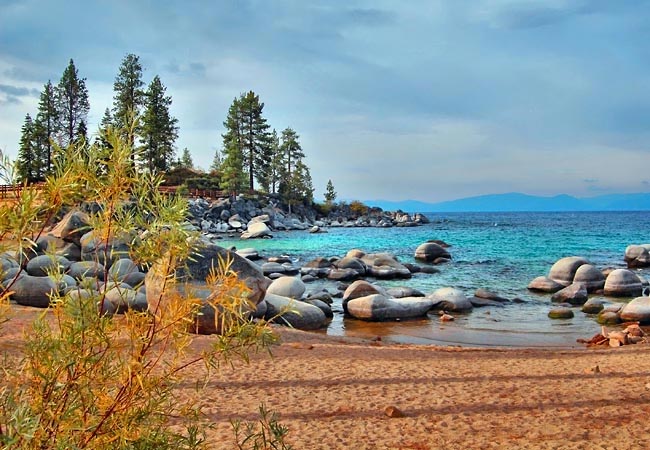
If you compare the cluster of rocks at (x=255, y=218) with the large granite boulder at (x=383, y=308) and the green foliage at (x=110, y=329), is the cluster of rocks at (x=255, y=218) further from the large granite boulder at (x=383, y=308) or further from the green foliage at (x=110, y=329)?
the green foliage at (x=110, y=329)

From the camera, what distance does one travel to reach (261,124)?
56.1 metres

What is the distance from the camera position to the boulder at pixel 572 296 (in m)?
14.6

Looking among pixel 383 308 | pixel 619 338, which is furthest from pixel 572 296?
pixel 383 308

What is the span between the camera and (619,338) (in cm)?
959

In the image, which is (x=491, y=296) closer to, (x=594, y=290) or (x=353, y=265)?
(x=594, y=290)

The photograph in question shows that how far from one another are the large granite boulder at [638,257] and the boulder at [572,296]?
9.98 m

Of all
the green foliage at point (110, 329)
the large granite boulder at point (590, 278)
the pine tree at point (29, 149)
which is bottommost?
the large granite boulder at point (590, 278)

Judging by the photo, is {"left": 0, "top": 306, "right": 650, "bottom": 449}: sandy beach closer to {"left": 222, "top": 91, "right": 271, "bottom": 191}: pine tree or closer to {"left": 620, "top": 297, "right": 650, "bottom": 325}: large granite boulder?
{"left": 620, "top": 297, "right": 650, "bottom": 325}: large granite boulder

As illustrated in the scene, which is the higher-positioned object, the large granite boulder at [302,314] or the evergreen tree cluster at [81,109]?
the evergreen tree cluster at [81,109]

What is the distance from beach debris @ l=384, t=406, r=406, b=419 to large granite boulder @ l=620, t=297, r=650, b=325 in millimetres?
9252

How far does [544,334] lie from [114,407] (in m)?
10.9

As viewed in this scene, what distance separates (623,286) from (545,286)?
2190 mm

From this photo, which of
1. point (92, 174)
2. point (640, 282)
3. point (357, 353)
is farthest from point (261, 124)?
point (92, 174)

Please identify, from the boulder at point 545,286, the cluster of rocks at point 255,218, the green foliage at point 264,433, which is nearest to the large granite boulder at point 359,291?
the boulder at point 545,286
